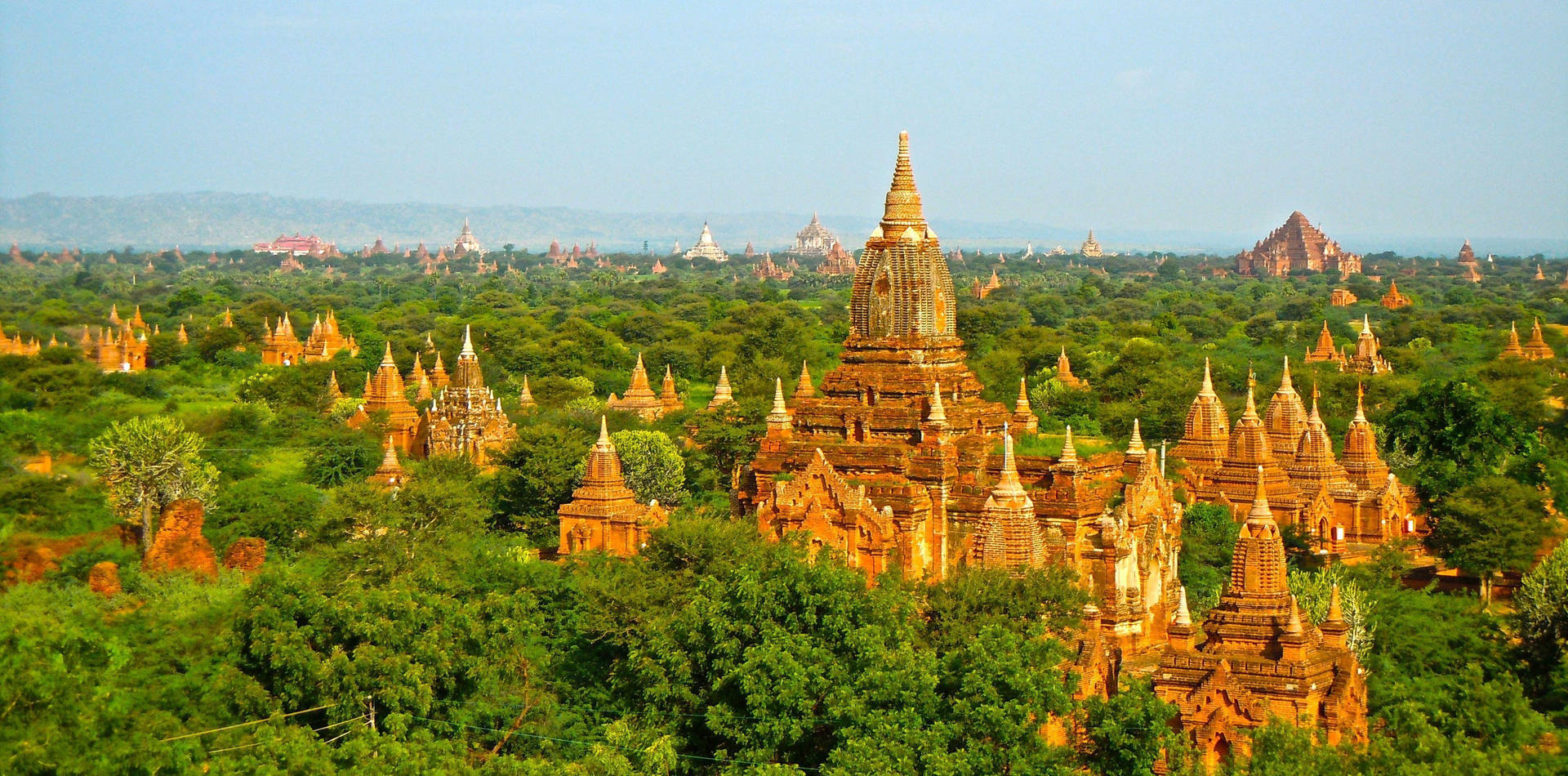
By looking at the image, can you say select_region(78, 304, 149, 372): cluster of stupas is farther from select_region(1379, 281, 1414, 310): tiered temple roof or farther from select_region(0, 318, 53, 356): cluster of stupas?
select_region(1379, 281, 1414, 310): tiered temple roof

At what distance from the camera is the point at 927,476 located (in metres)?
34.8

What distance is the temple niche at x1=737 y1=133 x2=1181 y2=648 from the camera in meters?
31.9

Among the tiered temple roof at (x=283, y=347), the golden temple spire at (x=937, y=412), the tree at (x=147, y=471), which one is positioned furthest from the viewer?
the tiered temple roof at (x=283, y=347)

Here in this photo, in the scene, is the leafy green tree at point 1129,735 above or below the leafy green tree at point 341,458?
above

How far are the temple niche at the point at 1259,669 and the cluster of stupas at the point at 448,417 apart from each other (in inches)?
1043

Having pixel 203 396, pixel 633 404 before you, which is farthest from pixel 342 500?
pixel 203 396

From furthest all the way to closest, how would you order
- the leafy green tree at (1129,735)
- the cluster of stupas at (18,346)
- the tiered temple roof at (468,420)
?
the cluster of stupas at (18,346)
the tiered temple roof at (468,420)
the leafy green tree at (1129,735)

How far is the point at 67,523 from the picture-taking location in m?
43.2

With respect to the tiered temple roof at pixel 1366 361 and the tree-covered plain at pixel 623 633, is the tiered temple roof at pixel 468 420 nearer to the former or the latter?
the tree-covered plain at pixel 623 633

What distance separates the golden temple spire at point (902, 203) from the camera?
3866 cm

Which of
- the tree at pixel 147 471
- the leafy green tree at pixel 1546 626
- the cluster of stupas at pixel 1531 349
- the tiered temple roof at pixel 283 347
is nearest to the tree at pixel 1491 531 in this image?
the leafy green tree at pixel 1546 626

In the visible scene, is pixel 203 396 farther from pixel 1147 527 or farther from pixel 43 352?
pixel 1147 527

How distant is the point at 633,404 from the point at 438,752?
42347 millimetres

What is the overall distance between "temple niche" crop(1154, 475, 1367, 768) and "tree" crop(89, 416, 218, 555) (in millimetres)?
24559
